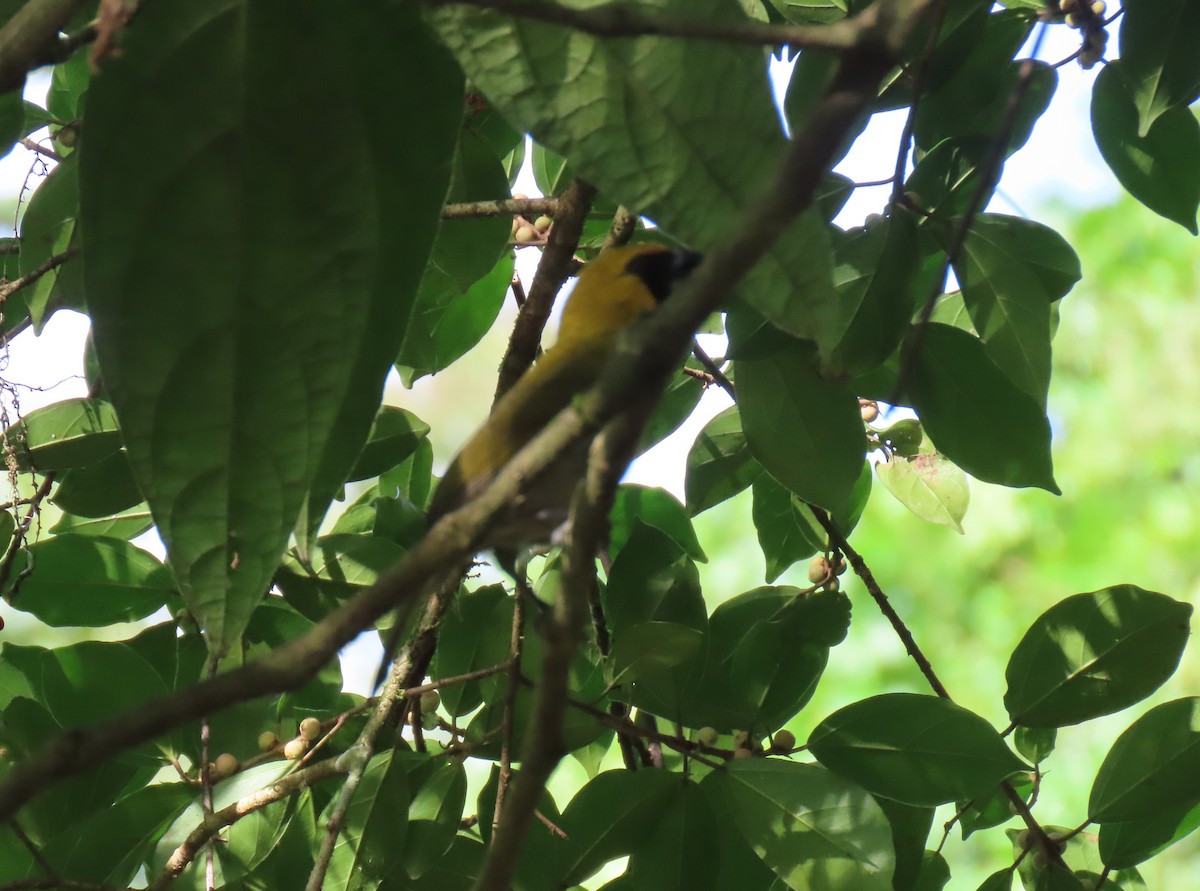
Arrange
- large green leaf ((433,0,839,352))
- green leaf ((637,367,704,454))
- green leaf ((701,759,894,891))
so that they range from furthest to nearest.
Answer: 1. green leaf ((637,367,704,454))
2. green leaf ((701,759,894,891))
3. large green leaf ((433,0,839,352))

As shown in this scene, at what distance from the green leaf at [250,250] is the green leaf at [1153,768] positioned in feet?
2.42

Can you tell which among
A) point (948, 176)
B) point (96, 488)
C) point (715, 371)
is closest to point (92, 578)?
point (96, 488)

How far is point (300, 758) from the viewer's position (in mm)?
938

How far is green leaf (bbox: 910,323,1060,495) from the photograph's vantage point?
90 centimetres

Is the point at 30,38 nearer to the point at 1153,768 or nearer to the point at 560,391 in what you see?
the point at 560,391

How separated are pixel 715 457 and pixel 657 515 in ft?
0.28

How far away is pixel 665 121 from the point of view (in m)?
0.47

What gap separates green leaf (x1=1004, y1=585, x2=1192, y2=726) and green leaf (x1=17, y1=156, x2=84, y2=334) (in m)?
0.88

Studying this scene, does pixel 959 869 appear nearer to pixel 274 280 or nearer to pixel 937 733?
pixel 937 733

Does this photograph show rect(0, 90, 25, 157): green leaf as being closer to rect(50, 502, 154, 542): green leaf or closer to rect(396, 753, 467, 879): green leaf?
rect(50, 502, 154, 542): green leaf

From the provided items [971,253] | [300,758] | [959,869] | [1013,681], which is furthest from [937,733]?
[959,869]

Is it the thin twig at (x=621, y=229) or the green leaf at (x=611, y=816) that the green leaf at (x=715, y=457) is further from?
the green leaf at (x=611, y=816)

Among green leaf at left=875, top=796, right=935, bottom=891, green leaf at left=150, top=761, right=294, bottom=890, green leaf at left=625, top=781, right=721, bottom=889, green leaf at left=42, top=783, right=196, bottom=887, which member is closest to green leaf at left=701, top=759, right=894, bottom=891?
green leaf at left=625, top=781, right=721, bottom=889

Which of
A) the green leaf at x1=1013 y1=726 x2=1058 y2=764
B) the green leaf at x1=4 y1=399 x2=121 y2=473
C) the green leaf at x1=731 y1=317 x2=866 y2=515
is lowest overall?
the green leaf at x1=1013 y1=726 x2=1058 y2=764
